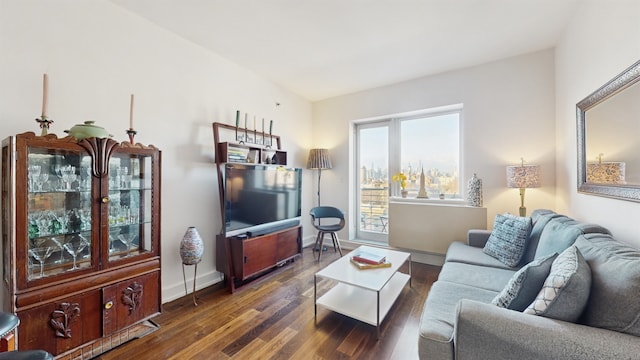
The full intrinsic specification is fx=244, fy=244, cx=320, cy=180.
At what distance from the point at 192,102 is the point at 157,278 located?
1.74 metres

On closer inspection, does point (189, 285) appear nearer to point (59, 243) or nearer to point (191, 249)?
point (191, 249)

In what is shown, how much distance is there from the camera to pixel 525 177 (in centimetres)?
261

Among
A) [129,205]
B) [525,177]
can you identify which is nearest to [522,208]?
[525,177]

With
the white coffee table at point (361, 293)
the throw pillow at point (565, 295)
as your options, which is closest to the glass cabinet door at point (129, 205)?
the white coffee table at point (361, 293)

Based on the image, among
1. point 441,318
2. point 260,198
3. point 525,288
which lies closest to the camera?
point 525,288

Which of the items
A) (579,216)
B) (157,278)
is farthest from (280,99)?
(579,216)

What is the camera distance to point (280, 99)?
3777 millimetres

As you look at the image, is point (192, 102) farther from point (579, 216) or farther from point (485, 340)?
point (579, 216)

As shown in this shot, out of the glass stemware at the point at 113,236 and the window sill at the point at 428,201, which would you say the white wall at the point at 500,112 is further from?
the glass stemware at the point at 113,236

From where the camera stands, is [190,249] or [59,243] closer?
[59,243]

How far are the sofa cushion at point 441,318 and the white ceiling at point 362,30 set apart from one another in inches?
89.6

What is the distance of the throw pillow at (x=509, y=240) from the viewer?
209 centimetres

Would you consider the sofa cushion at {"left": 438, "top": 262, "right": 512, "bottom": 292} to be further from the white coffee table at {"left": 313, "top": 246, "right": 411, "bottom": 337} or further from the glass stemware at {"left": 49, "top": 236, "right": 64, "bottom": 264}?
the glass stemware at {"left": 49, "top": 236, "right": 64, "bottom": 264}

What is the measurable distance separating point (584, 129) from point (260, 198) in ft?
10.3
